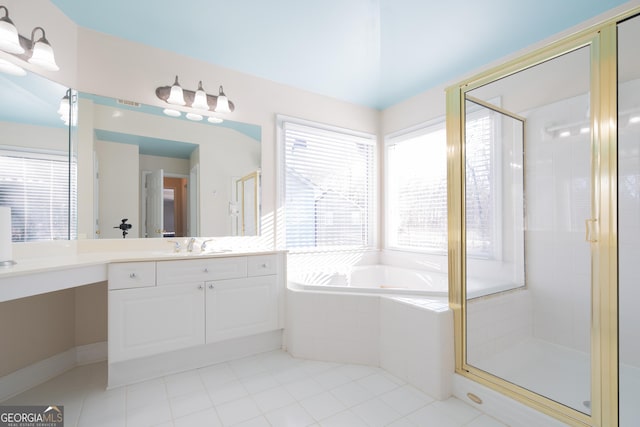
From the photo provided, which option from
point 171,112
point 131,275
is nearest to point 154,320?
point 131,275

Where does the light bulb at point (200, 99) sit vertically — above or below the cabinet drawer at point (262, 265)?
above

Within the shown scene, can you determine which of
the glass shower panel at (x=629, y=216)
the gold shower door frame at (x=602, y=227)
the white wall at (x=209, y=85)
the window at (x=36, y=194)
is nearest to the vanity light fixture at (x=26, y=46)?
the white wall at (x=209, y=85)

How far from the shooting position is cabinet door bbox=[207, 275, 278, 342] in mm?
2141

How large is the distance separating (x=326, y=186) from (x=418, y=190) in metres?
1.03

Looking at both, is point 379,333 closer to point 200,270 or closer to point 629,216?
point 200,270

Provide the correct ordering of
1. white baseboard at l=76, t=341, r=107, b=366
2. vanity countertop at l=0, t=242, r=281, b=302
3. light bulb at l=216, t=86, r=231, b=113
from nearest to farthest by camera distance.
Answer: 1. vanity countertop at l=0, t=242, r=281, b=302
2. white baseboard at l=76, t=341, r=107, b=366
3. light bulb at l=216, t=86, r=231, b=113

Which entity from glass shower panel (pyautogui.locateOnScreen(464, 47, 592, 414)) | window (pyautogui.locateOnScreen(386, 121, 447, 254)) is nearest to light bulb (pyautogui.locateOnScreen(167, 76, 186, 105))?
glass shower panel (pyautogui.locateOnScreen(464, 47, 592, 414))

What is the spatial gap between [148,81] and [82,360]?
218cm

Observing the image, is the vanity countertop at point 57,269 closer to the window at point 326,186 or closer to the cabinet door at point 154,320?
the cabinet door at point 154,320

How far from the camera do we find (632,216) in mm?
1462

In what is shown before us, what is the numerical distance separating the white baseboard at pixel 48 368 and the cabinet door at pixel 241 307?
92 centimetres

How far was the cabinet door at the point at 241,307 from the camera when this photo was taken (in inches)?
84.3

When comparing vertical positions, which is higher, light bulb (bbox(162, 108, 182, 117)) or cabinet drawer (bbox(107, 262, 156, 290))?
light bulb (bbox(162, 108, 182, 117))

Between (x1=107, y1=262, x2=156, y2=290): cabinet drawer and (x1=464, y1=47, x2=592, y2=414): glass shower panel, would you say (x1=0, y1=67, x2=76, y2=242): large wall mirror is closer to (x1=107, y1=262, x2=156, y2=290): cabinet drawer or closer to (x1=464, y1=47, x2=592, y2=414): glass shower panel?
(x1=107, y1=262, x2=156, y2=290): cabinet drawer
